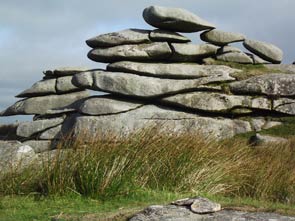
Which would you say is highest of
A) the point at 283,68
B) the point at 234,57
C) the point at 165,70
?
the point at 234,57

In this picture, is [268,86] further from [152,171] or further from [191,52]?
[152,171]

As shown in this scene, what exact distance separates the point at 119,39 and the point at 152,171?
45.7ft

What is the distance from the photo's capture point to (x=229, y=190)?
1143 centimetres

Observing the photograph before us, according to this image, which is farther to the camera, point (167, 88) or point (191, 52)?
point (191, 52)

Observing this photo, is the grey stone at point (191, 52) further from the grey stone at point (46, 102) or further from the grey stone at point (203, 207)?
the grey stone at point (203, 207)

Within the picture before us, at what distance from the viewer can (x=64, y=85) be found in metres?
26.2

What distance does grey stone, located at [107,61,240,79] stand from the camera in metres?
23.4

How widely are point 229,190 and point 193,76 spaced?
40.9ft

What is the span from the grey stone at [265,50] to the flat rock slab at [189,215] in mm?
18909

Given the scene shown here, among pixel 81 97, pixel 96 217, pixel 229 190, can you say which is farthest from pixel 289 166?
pixel 81 97

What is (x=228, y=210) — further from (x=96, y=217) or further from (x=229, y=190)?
(x=229, y=190)

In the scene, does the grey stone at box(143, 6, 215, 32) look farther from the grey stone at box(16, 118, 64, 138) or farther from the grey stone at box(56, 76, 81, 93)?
the grey stone at box(16, 118, 64, 138)

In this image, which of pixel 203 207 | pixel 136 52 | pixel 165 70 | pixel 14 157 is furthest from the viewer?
pixel 136 52

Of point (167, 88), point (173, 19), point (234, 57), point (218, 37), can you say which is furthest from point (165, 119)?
point (218, 37)
